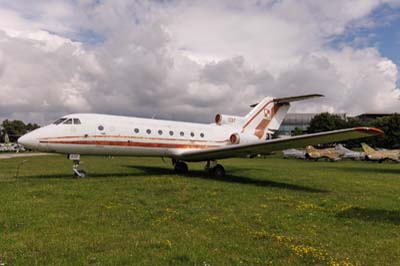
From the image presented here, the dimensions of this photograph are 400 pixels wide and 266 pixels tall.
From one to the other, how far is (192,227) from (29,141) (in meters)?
10.4

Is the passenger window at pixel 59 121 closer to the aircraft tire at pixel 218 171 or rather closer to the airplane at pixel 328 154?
the aircraft tire at pixel 218 171

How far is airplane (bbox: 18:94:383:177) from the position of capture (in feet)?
50.8

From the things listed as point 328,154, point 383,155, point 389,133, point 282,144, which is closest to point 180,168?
point 282,144

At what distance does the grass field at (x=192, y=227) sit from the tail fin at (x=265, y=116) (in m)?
10.7

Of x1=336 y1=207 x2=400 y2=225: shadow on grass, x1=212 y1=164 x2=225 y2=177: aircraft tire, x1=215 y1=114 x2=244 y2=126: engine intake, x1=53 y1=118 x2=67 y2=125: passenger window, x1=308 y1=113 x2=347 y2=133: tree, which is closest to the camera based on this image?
x1=336 y1=207 x2=400 y2=225: shadow on grass

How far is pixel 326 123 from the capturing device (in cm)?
8431

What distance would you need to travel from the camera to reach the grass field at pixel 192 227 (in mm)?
5809

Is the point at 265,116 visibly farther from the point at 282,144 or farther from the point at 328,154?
the point at 328,154

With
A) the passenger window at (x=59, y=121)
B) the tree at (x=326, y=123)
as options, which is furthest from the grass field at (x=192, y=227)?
the tree at (x=326, y=123)

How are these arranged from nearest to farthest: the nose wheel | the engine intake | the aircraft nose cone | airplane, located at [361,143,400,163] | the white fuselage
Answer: the aircraft nose cone < the white fuselage < the nose wheel < the engine intake < airplane, located at [361,143,400,163]

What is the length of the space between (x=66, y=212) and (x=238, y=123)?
16212 mm

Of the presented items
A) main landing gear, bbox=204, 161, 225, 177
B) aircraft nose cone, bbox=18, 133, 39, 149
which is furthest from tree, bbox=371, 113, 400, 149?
aircraft nose cone, bbox=18, 133, 39, 149

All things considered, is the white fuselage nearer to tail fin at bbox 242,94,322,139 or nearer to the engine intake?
the engine intake

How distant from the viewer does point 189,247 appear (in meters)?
6.23
